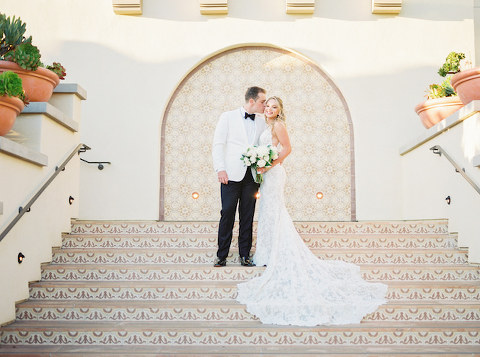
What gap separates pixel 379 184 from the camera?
8.26 metres

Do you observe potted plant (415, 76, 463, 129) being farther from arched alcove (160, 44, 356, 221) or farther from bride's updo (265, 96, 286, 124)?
bride's updo (265, 96, 286, 124)

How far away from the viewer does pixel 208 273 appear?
539 cm

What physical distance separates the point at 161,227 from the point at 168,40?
353 centimetres

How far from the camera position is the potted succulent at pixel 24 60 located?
514 cm

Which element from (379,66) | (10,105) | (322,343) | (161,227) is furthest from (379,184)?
(10,105)

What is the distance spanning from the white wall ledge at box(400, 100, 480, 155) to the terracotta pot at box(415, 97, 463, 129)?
0.59 ft

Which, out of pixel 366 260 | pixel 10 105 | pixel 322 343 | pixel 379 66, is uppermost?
pixel 379 66

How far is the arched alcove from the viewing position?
8.38 meters

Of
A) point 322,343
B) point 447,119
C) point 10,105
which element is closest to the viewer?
point 322,343

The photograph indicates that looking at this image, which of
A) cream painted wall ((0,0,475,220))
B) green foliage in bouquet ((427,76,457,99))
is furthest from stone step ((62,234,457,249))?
cream painted wall ((0,0,475,220))

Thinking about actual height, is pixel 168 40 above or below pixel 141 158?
above

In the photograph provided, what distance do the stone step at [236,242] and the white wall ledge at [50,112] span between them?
1.32 meters

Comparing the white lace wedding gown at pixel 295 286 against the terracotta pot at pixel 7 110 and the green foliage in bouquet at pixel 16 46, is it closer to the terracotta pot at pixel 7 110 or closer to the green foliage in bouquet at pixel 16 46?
the terracotta pot at pixel 7 110

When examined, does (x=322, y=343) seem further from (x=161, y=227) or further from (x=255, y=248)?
(x=161, y=227)
